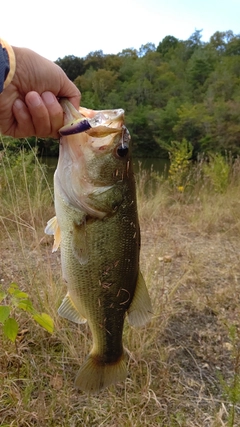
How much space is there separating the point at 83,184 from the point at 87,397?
1591 millimetres

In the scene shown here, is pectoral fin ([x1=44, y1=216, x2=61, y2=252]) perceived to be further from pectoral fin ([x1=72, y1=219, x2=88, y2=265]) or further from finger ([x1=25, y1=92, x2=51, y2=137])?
finger ([x1=25, y1=92, x2=51, y2=137])

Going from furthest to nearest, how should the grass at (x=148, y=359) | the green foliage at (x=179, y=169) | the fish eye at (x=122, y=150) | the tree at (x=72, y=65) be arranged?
the tree at (x=72, y=65) → the green foliage at (x=179, y=169) → the grass at (x=148, y=359) → the fish eye at (x=122, y=150)

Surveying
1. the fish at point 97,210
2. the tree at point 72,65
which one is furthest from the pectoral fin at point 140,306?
the tree at point 72,65

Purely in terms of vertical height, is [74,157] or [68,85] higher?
[68,85]

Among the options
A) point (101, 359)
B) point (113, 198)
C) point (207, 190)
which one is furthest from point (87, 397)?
point (207, 190)

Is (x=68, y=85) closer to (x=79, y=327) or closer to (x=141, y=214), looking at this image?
(x=79, y=327)

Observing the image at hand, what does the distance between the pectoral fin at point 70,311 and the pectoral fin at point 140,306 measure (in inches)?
8.8

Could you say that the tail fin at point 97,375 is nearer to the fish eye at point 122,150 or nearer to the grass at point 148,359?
the grass at point 148,359

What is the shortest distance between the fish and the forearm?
24 cm

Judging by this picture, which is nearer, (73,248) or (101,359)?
(73,248)

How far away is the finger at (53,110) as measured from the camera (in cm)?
154

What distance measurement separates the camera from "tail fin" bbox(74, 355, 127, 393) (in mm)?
1689

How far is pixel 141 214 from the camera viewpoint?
6.68 m

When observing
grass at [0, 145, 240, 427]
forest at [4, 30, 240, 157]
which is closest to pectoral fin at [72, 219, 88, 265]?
→ grass at [0, 145, 240, 427]
